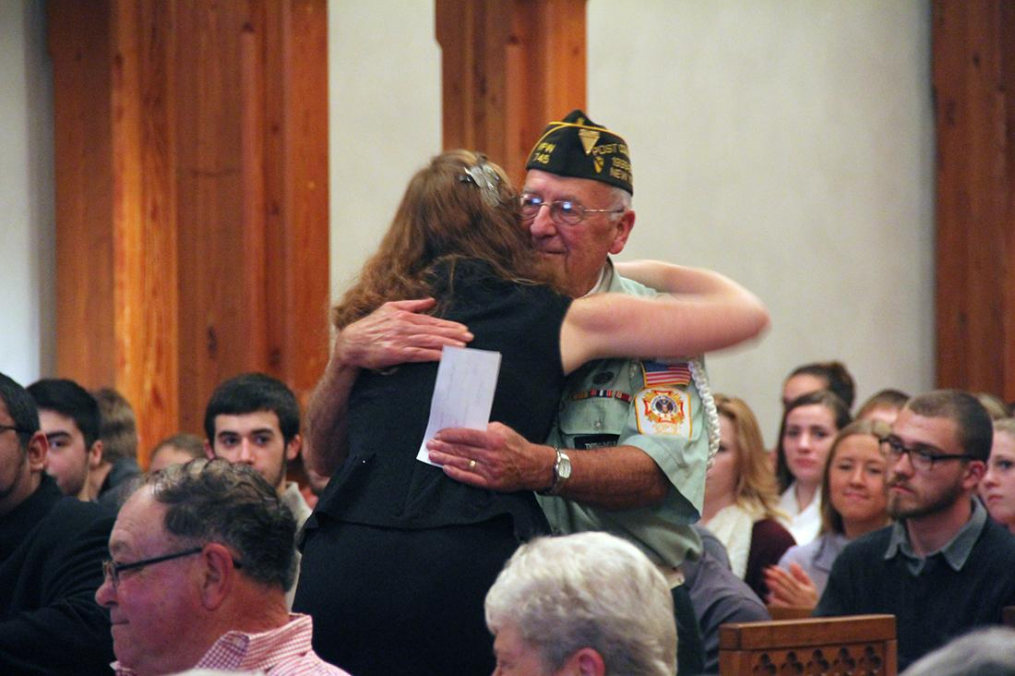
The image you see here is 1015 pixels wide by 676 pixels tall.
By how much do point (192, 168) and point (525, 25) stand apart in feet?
Result: 4.54

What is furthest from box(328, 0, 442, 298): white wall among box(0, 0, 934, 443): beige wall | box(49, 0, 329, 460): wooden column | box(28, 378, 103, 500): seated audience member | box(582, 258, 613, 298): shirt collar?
box(582, 258, 613, 298): shirt collar

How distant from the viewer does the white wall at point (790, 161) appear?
8.10 m

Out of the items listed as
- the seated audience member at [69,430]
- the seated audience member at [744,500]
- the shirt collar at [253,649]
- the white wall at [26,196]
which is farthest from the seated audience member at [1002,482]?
the white wall at [26,196]

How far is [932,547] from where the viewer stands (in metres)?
3.98

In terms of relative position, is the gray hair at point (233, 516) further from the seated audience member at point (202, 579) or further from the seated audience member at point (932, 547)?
the seated audience member at point (932, 547)

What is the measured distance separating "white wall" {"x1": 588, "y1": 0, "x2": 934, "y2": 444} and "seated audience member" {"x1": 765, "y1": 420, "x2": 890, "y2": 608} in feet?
9.57

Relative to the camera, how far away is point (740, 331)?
2605mm

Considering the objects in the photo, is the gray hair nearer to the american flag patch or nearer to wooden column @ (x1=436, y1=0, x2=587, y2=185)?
the american flag patch

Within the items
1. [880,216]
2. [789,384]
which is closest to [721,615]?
[789,384]

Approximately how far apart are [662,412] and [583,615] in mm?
720

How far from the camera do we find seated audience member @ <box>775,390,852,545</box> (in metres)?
5.84

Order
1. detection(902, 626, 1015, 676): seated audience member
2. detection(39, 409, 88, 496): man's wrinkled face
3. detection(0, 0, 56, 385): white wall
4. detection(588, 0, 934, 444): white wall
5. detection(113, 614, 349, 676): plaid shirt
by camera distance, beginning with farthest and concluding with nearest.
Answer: detection(588, 0, 934, 444): white wall
detection(0, 0, 56, 385): white wall
detection(39, 409, 88, 496): man's wrinkled face
detection(113, 614, 349, 676): plaid shirt
detection(902, 626, 1015, 676): seated audience member

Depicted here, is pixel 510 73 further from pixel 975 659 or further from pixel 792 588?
pixel 975 659

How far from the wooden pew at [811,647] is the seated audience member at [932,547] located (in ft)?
3.11
